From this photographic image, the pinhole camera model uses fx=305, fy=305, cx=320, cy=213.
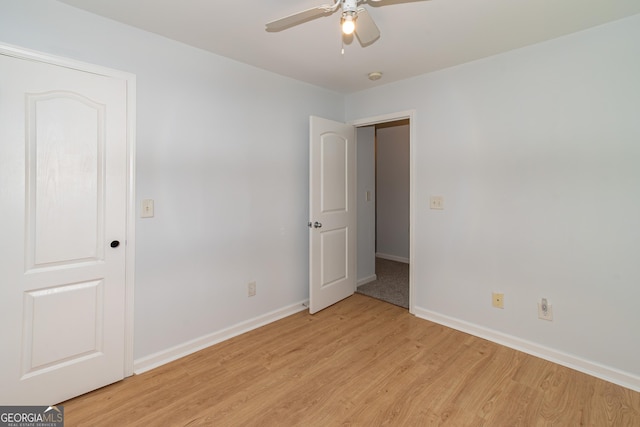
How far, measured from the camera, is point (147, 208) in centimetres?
218

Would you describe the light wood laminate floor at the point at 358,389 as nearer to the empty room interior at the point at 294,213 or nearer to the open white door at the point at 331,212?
the empty room interior at the point at 294,213

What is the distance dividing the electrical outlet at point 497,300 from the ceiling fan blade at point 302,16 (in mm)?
2492

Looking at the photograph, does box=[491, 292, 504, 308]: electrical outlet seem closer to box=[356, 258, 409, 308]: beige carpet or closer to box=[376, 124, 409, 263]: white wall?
box=[356, 258, 409, 308]: beige carpet

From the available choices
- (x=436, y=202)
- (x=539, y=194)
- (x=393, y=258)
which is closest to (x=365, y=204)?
(x=436, y=202)

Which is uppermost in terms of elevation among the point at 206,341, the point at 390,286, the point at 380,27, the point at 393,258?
the point at 380,27

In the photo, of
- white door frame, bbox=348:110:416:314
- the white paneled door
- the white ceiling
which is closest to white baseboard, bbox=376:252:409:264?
white door frame, bbox=348:110:416:314

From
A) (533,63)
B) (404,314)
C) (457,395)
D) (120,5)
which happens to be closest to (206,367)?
(457,395)

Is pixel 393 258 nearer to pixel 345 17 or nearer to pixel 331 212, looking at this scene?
pixel 331 212

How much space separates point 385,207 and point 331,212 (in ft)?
8.87

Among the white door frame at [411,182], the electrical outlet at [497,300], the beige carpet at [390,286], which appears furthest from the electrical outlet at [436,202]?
the beige carpet at [390,286]

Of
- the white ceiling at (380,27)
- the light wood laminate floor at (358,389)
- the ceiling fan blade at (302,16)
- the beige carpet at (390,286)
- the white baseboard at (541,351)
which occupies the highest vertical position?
the white ceiling at (380,27)

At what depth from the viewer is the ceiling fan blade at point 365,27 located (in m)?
1.55

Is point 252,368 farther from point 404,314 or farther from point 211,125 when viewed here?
point 211,125

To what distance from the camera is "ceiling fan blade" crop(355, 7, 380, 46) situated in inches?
61.0
